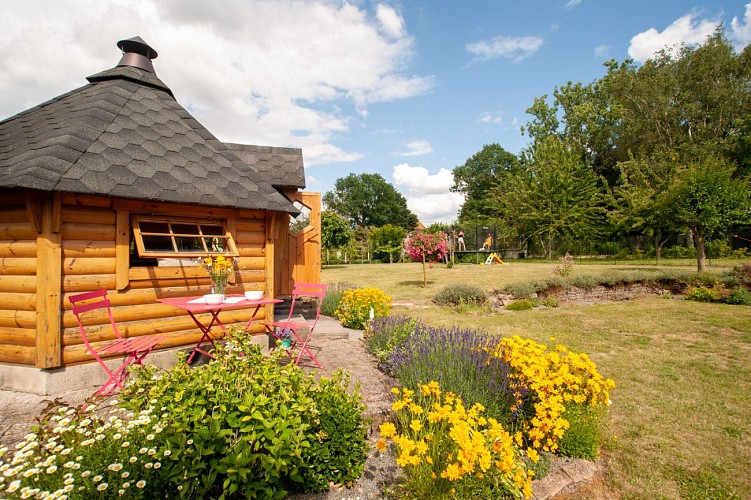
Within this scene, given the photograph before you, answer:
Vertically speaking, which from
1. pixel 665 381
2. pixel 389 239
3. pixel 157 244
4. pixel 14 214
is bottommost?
pixel 665 381

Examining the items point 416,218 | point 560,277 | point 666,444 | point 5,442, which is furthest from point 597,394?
point 416,218

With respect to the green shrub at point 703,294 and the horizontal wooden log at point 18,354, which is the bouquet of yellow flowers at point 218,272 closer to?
the horizontal wooden log at point 18,354

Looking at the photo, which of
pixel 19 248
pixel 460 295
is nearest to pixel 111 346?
pixel 19 248

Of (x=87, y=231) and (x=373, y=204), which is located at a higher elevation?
(x=373, y=204)

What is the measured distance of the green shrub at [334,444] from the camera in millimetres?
2590

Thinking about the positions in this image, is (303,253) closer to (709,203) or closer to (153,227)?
(153,227)

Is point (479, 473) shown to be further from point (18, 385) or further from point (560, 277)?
point (560, 277)

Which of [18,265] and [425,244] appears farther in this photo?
[425,244]

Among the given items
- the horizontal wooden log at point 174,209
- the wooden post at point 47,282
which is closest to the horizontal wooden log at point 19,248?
the wooden post at point 47,282

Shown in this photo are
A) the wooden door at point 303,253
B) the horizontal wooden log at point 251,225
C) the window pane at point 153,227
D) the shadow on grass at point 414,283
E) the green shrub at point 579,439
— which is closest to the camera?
the green shrub at point 579,439

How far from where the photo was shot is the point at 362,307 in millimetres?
7387

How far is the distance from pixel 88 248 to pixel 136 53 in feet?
12.6

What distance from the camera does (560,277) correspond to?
12.2 meters

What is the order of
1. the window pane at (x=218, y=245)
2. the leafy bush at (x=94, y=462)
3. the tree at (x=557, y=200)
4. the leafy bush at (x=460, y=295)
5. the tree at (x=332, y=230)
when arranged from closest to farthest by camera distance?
the leafy bush at (x=94, y=462)
the window pane at (x=218, y=245)
the leafy bush at (x=460, y=295)
the tree at (x=332, y=230)
the tree at (x=557, y=200)
